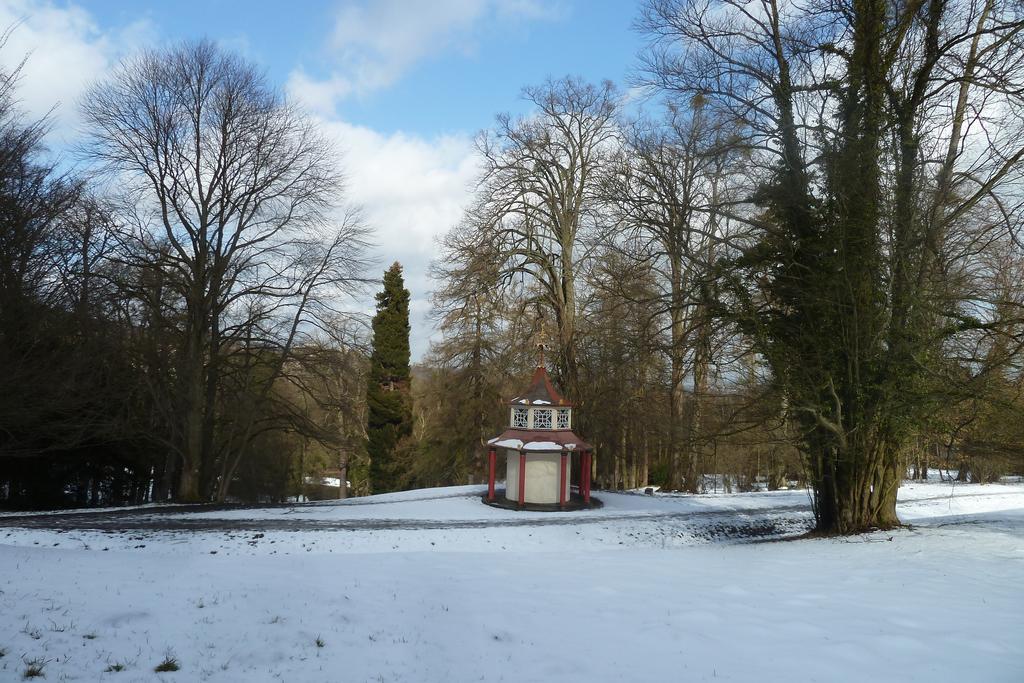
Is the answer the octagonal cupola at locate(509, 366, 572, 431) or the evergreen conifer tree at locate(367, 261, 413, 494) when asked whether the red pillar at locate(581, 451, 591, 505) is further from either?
the evergreen conifer tree at locate(367, 261, 413, 494)

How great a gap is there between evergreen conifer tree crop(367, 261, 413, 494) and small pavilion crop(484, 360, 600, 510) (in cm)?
1465

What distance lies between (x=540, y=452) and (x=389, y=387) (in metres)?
→ 16.9

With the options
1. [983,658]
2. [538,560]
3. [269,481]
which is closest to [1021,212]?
[983,658]

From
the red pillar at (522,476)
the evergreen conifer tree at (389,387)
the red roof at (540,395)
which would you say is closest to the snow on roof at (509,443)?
the red pillar at (522,476)

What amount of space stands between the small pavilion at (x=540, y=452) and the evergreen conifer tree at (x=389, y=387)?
48.1 ft

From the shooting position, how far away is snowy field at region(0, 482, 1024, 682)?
555cm

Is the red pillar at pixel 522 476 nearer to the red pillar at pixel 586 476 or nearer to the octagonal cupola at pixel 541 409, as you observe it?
the octagonal cupola at pixel 541 409

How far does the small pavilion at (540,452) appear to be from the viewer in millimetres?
18000

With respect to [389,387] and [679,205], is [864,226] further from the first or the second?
[389,387]

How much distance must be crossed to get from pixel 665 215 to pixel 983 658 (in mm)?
9641

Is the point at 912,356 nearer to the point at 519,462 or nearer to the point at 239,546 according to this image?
the point at 519,462

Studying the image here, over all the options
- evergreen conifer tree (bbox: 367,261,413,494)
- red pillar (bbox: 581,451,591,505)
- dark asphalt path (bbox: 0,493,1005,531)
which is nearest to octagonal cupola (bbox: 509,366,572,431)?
red pillar (bbox: 581,451,591,505)

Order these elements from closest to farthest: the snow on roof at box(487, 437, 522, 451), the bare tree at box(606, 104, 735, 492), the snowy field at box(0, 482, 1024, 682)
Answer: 1. the snowy field at box(0, 482, 1024, 682)
2. the bare tree at box(606, 104, 735, 492)
3. the snow on roof at box(487, 437, 522, 451)

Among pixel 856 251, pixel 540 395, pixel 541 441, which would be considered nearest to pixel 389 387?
pixel 540 395
